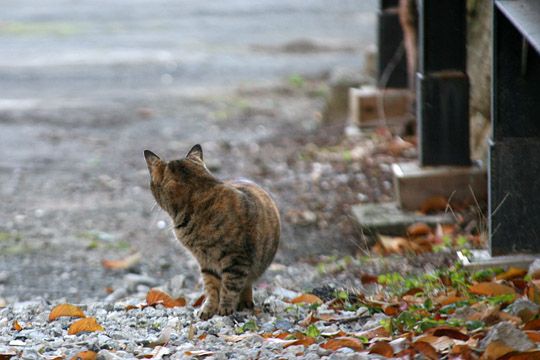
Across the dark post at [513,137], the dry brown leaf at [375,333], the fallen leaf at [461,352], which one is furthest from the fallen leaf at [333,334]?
the dark post at [513,137]

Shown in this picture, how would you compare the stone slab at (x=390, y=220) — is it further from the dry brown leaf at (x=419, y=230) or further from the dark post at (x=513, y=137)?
the dark post at (x=513, y=137)

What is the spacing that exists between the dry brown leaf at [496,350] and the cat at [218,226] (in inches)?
65.7

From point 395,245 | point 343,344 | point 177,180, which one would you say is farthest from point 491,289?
point 395,245

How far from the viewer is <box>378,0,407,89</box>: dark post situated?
10211 mm

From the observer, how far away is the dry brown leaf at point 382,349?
4238mm

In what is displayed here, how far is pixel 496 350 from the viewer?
4.05 metres

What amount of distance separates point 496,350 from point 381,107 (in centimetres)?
624

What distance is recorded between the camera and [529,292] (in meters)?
4.96

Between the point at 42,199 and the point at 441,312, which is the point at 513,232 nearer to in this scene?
the point at 441,312

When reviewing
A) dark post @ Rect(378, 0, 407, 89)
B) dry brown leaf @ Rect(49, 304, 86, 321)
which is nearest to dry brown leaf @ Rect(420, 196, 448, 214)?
dark post @ Rect(378, 0, 407, 89)

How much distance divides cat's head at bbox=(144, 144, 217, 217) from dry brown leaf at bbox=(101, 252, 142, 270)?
5.80 feet

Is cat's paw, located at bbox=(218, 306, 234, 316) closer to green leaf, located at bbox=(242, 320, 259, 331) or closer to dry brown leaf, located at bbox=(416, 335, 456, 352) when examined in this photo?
green leaf, located at bbox=(242, 320, 259, 331)

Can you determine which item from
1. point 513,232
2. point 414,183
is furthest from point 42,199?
point 513,232

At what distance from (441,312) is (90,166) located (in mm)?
5863
